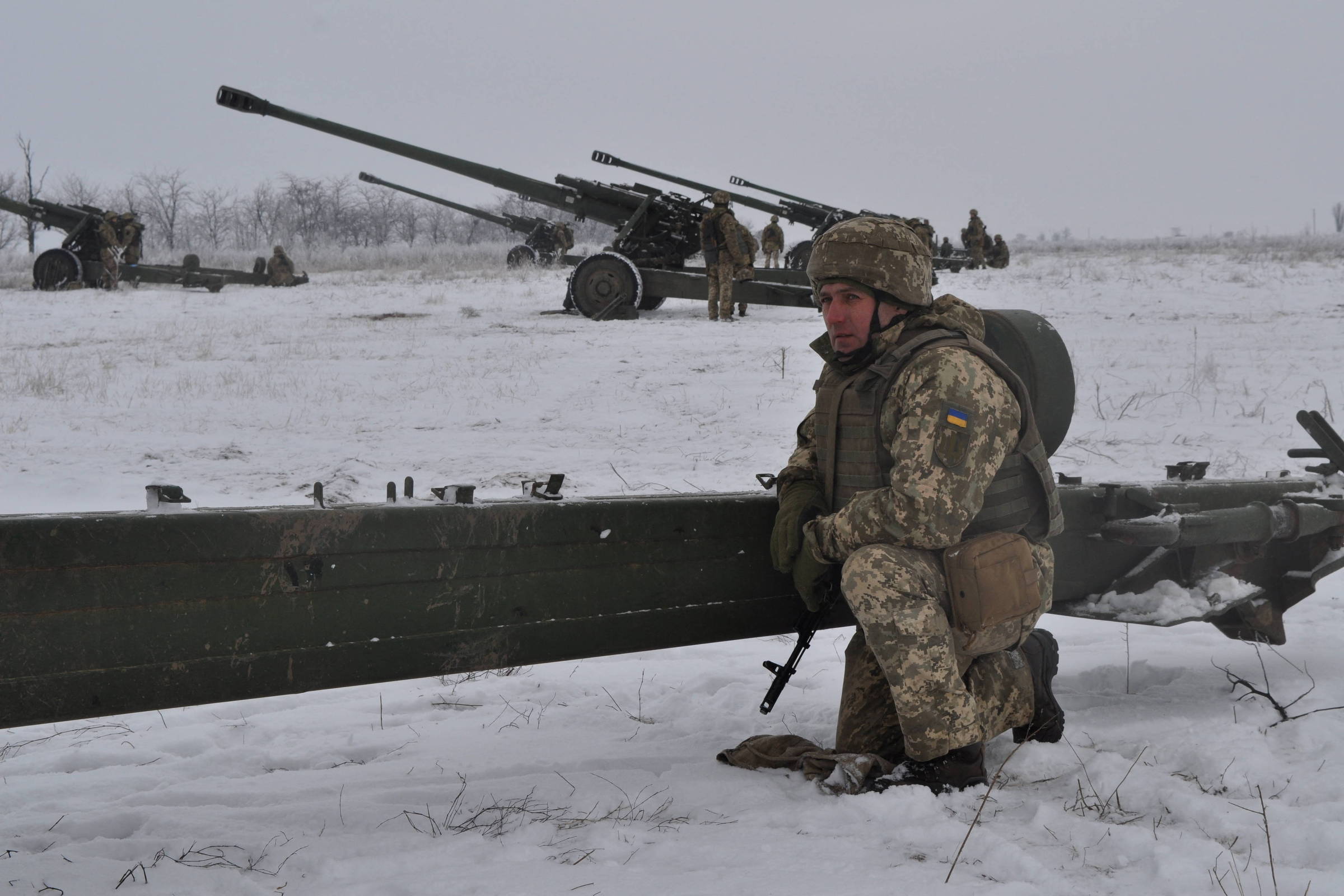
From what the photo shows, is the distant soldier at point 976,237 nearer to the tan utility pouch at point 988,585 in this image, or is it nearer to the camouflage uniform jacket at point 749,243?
the camouflage uniform jacket at point 749,243

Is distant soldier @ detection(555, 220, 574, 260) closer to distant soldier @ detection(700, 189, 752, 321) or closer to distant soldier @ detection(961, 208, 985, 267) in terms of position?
distant soldier @ detection(961, 208, 985, 267)

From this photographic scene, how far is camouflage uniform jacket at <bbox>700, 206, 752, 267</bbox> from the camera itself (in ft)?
43.5

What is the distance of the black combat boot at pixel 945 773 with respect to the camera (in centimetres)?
279

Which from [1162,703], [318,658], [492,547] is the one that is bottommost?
[1162,703]

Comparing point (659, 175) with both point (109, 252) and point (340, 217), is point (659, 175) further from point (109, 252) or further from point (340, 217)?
point (340, 217)

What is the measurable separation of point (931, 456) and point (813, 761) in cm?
84

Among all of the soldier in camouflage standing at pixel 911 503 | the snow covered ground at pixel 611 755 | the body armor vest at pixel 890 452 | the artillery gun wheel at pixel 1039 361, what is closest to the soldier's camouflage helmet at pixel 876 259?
the soldier in camouflage standing at pixel 911 503

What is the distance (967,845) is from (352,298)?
16.3m

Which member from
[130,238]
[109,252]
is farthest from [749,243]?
[130,238]

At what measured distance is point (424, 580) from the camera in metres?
2.55

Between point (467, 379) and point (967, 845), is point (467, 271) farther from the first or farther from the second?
point (967, 845)

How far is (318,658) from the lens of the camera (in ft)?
8.06

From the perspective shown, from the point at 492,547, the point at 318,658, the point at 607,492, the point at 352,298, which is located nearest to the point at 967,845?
the point at 492,547

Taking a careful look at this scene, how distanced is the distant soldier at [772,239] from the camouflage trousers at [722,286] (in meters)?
7.53
